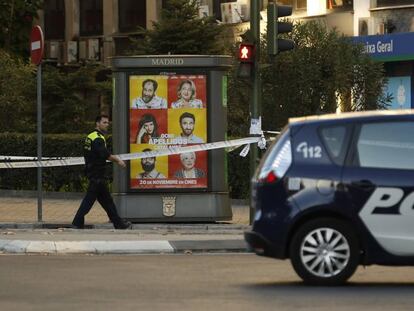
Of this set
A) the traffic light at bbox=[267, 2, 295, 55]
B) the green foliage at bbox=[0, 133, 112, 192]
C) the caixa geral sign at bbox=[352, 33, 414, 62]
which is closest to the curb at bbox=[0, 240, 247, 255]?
the traffic light at bbox=[267, 2, 295, 55]

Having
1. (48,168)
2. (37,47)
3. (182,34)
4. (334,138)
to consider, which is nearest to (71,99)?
(182,34)

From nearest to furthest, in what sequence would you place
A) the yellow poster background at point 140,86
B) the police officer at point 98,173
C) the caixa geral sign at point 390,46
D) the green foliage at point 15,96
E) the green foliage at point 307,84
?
the police officer at point 98,173 < the yellow poster background at point 140,86 < the green foliage at point 307,84 < the green foliage at point 15,96 < the caixa geral sign at point 390,46

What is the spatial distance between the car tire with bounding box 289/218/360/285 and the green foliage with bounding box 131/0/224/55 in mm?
21037

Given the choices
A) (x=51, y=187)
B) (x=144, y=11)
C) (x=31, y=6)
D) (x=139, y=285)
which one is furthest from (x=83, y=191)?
(x=144, y=11)

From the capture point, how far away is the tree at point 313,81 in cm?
2170

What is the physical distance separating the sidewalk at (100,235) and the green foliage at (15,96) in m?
5.71

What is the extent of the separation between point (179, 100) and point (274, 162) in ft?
22.9

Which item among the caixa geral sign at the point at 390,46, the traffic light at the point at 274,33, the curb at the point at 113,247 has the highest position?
the caixa geral sign at the point at 390,46

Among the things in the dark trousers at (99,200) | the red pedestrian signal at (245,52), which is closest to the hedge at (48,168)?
the dark trousers at (99,200)

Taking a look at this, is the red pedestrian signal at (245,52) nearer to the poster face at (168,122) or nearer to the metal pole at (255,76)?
the metal pole at (255,76)

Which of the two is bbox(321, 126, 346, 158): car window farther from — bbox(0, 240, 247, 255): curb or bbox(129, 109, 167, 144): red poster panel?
bbox(129, 109, 167, 144): red poster panel

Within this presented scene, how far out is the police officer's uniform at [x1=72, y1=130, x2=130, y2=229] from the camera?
54.0ft

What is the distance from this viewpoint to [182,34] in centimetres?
3147

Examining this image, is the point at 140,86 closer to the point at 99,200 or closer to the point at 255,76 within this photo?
the point at 255,76
